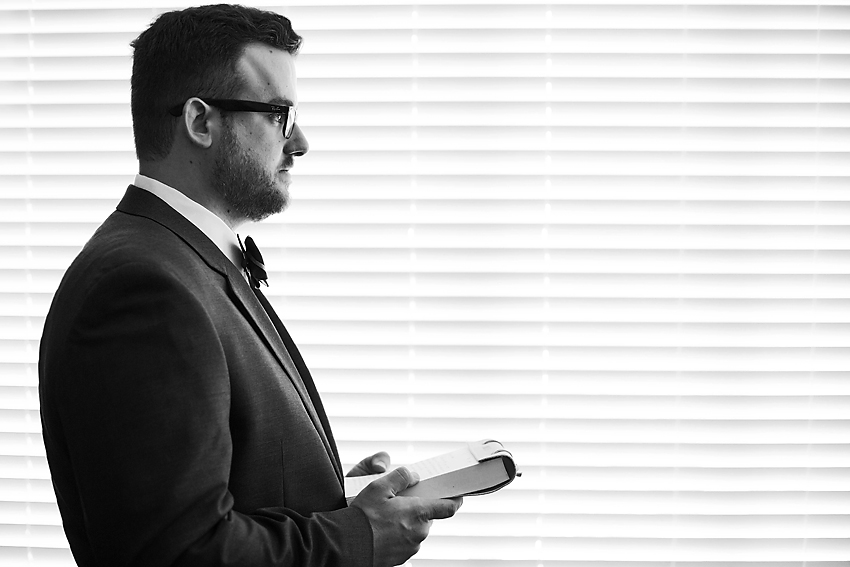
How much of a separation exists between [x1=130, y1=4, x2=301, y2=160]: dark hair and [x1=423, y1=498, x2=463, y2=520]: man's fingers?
2.22 ft

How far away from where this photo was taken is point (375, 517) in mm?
999

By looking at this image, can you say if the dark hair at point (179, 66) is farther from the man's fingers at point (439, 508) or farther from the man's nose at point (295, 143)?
the man's fingers at point (439, 508)

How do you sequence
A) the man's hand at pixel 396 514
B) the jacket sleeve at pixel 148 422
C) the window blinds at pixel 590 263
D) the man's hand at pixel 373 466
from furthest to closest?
the window blinds at pixel 590 263
the man's hand at pixel 373 466
the man's hand at pixel 396 514
the jacket sleeve at pixel 148 422

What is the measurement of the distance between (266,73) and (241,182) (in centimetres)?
18

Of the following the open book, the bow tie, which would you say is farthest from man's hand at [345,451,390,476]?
the bow tie

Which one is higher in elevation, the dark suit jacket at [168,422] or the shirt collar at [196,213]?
the shirt collar at [196,213]

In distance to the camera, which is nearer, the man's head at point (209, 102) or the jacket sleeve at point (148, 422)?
the jacket sleeve at point (148, 422)

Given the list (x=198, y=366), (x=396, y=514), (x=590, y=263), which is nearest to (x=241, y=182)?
(x=198, y=366)

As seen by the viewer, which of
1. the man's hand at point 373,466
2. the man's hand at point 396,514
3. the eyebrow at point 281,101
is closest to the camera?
the man's hand at point 396,514

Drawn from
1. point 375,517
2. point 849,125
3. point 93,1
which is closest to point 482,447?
point 375,517

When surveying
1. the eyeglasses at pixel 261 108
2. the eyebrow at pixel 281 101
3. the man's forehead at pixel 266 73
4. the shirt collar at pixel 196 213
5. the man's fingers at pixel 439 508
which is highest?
the man's forehead at pixel 266 73

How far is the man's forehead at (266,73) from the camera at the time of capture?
1.08m

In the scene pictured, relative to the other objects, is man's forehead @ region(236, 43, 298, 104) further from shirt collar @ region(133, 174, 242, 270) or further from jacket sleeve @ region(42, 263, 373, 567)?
jacket sleeve @ region(42, 263, 373, 567)

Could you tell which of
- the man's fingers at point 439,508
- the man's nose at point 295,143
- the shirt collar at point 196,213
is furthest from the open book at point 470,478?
the man's nose at point 295,143
